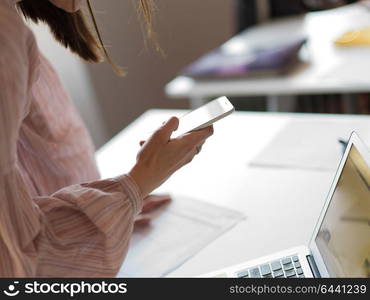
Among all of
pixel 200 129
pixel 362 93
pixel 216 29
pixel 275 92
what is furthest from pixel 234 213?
pixel 216 29

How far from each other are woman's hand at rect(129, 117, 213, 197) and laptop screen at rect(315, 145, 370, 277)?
0.20 metres

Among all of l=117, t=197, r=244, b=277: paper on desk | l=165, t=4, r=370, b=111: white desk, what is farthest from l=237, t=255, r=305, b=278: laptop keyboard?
l=165, t=4, r=370, b=111: white desk

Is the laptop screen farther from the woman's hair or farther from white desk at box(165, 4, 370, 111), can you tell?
white desk at box(165, 4, 370, 111)

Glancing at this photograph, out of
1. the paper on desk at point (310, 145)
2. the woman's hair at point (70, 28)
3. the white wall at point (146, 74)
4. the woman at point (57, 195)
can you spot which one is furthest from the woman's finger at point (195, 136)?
the white wall at point (146, 74)

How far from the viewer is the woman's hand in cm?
76

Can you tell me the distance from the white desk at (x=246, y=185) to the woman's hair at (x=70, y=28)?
33 centimetres

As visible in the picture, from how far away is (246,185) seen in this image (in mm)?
1154

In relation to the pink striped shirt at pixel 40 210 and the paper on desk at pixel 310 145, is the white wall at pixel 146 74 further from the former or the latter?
the pink striped shirt at pixel 40 210

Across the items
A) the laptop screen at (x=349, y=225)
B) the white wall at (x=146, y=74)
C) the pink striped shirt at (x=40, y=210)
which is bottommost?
the white wall at (x=146, y=74)

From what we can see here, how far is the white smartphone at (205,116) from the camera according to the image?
0.84 meters

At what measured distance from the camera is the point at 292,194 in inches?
42.8

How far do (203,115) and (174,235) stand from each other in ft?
0.84

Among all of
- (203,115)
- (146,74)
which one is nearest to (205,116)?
(203,115)

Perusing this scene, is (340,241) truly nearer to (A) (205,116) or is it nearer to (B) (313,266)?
(B) (313,266)
